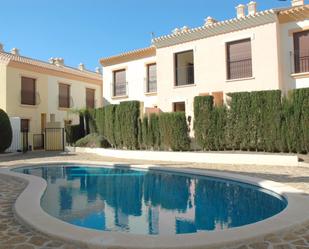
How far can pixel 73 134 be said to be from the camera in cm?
2447

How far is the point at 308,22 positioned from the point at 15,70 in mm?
20981

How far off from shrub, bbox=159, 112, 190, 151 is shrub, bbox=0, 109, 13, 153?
419 inches

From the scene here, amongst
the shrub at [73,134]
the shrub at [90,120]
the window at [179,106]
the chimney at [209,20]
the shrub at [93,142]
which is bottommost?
the shrub at [93,142]

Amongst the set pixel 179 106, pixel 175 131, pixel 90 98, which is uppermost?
pixel 90 98

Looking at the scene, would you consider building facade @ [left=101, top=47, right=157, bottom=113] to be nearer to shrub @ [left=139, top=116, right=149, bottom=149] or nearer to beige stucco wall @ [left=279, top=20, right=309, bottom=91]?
shrub @ [left=139, top=116, right=149, bottom=149]

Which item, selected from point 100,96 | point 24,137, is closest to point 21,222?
point 24,137

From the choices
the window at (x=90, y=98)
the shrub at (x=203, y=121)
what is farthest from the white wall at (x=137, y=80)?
the window at (x=90, y=98)

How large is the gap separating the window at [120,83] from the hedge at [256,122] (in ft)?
31.0

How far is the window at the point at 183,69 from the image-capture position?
2162 centimetres

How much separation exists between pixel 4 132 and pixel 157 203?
16.7 m

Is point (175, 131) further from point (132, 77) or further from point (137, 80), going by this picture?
point (132, 77)

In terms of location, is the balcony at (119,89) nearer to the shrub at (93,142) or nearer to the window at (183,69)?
the shrub at (93,142)

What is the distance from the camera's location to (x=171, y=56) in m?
21.5

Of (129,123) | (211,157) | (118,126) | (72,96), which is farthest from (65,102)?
(211,157)
